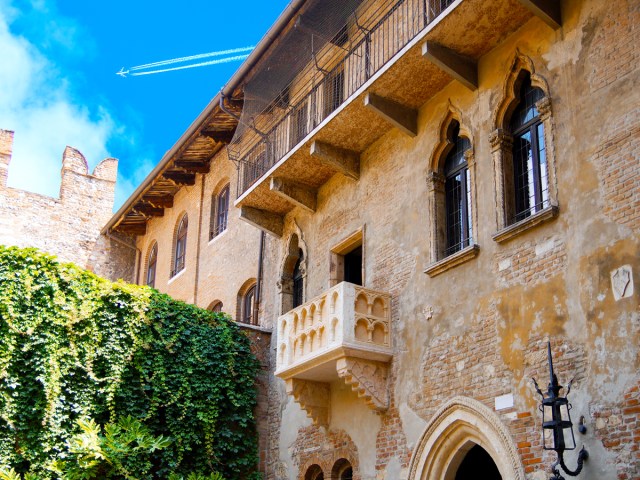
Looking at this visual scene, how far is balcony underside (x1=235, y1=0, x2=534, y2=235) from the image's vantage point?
10.5 metres

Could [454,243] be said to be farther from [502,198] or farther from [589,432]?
[589,432]

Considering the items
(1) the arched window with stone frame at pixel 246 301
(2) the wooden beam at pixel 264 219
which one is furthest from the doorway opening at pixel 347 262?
(1) the arched window with stone frame at pixel 246 301

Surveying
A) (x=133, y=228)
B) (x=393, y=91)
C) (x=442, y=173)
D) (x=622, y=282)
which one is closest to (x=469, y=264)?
(x=442, y=173)

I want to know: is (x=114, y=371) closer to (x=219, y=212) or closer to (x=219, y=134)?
(x=219, y=212)

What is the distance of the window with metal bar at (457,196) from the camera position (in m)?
11.2

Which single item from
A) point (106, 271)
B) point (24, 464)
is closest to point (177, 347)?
point (24, 464)

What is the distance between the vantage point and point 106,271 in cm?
2491

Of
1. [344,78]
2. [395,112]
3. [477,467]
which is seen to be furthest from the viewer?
[344,78]

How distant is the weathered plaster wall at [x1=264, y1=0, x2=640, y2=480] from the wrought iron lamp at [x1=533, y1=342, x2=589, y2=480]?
0.41 ft

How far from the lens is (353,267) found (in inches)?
552

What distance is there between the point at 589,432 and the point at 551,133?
3.39 meters

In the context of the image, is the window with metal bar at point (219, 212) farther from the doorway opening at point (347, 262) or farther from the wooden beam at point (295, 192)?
the doorway opening at point (347, 262)

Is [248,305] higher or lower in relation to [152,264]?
lower

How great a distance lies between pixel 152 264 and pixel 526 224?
51.4 feet
